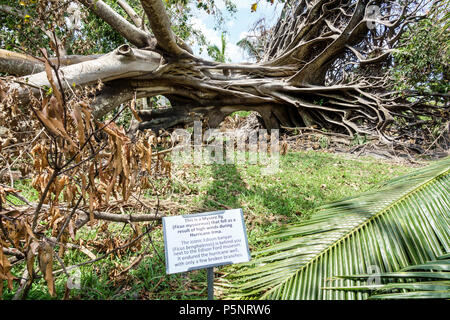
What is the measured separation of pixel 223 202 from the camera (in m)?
3.21

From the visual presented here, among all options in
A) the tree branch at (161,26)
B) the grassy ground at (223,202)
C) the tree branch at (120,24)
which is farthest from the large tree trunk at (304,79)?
the grassy ground at (223,202)

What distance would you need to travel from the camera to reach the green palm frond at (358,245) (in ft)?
3.67

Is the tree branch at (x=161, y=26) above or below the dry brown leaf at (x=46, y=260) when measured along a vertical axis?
above

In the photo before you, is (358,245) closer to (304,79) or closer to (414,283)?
(414,283)

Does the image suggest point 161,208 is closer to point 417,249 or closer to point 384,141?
point 417,249

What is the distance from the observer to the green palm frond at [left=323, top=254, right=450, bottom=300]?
0.88 meters

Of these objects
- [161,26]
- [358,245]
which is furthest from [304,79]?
[358,245]

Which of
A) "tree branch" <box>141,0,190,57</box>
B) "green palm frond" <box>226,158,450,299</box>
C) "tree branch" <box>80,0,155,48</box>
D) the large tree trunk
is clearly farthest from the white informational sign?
the large tree trunk

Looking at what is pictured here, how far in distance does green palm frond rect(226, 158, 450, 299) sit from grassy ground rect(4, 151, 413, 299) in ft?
1.36

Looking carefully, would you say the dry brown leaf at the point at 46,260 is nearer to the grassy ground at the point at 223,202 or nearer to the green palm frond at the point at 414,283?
the grassy ground at the point at 223,202

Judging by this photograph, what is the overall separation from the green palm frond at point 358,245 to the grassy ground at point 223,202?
0.41m

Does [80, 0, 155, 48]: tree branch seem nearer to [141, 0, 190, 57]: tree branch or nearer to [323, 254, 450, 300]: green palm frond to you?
[141, 0, 190, 57]: tree branch
